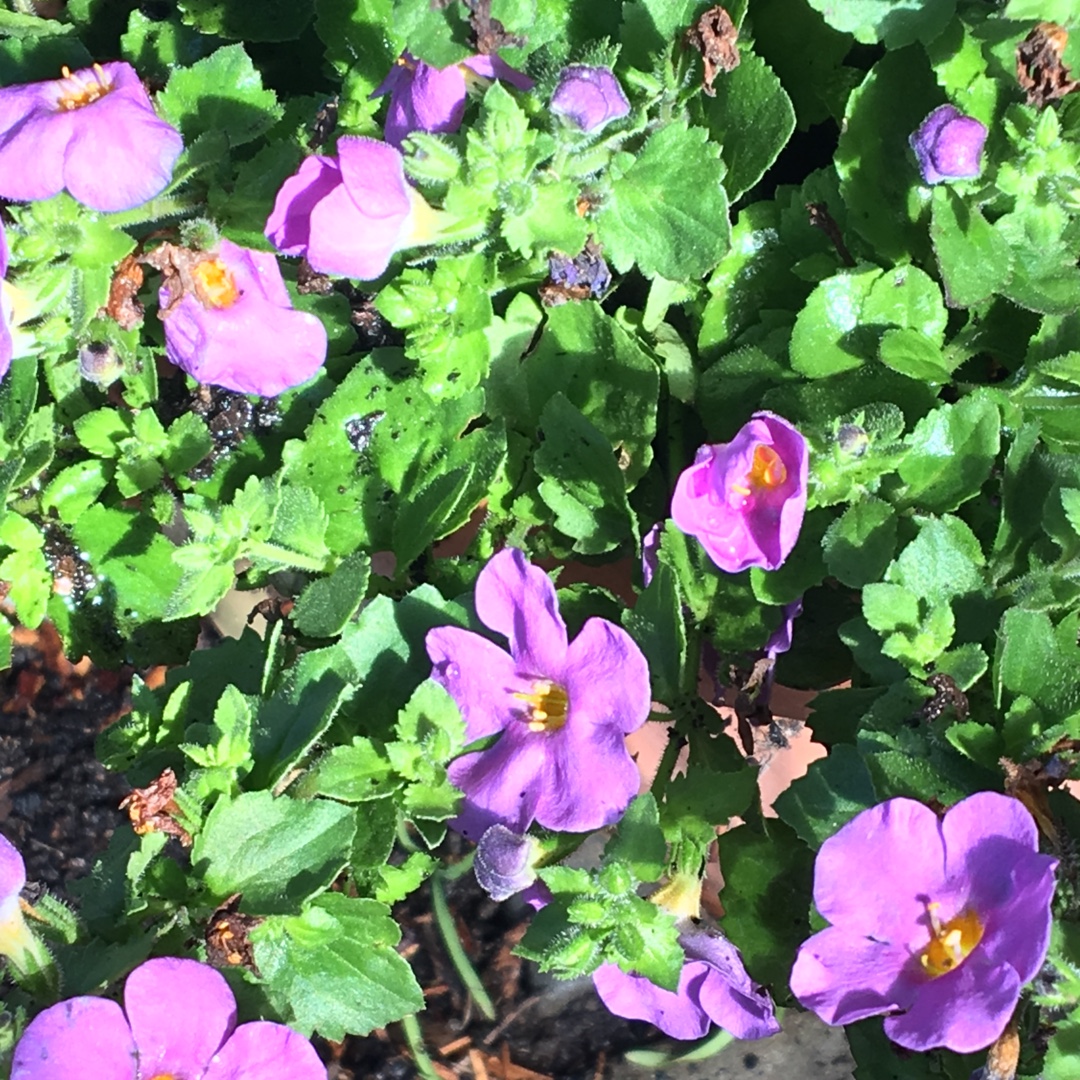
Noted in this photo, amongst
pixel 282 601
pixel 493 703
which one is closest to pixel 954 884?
pixel 493 703

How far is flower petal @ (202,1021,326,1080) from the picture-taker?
1158 mm

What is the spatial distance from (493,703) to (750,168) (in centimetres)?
77

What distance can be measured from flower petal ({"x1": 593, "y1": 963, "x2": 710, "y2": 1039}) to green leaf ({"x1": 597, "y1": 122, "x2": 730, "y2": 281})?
84 centimetres

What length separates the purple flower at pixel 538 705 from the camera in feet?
4.21

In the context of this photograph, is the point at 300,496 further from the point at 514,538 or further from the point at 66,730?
the point at 66,730

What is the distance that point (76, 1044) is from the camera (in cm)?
111

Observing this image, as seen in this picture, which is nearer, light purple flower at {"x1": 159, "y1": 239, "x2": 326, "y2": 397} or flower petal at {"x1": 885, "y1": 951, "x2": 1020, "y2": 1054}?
flower petal at {"x1": 885, "y1": 951, "x2": 1020, "y2": 1054}

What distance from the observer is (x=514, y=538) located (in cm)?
174

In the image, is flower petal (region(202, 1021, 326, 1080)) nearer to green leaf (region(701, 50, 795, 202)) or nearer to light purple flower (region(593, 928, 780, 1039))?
light purple flower (region(593, 928, 780, 1039))

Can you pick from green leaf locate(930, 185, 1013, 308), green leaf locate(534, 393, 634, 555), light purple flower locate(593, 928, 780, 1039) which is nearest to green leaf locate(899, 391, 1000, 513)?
green leaf locate(930, 185, 1013, 308)

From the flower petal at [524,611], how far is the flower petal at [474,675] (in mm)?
25

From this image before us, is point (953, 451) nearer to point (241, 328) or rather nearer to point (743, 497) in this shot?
point (743, 497)

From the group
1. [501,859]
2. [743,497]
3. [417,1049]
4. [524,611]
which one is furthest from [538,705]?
[417,1049]

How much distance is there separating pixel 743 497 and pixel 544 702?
35 cm
